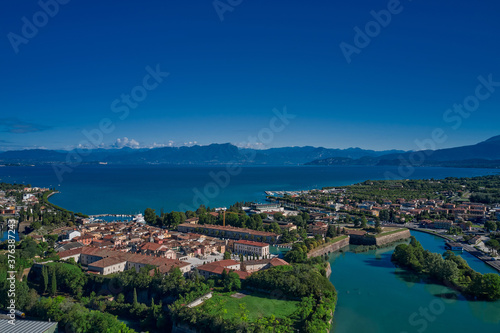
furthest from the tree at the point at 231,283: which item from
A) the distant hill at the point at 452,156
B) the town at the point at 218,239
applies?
the distant hill at the point at 452,156

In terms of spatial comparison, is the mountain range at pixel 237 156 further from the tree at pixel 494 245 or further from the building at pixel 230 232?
the building at pixel 230 232

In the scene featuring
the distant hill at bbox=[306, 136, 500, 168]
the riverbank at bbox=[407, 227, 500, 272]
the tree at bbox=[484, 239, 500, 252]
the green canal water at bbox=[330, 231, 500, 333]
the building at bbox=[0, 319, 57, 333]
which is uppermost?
the distant hill at bbox=[306, 136, 500, 168]

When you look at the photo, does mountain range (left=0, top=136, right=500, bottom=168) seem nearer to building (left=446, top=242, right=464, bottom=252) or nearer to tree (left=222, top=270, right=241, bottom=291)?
building (left=446, top=242, right=464, bottom=252)

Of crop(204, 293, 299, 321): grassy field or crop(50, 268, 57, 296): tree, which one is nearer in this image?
crop(204, 293, 299, 321): grassy field

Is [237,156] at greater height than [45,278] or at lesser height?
greater

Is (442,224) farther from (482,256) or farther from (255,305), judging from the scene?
(255,305)

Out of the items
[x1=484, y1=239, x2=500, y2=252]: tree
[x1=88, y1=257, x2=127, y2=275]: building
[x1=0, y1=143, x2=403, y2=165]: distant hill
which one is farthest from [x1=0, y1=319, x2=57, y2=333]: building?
[x1=0, y1=143, x2=403, y2=165]: distant hill

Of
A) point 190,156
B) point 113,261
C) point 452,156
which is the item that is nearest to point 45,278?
point 113,261
